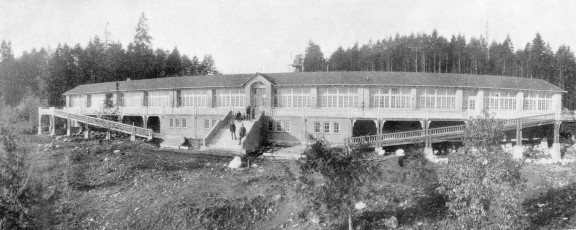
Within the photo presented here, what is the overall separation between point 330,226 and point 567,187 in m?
11.8

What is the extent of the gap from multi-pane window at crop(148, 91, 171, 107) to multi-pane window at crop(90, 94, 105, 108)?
24.3 ft

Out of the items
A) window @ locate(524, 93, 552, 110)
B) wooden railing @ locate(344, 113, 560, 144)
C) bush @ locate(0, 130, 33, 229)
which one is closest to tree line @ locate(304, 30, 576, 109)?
window @ locate(524, 93, 552, 110)

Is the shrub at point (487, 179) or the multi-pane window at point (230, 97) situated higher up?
the multi-pane window at point (230, 97)

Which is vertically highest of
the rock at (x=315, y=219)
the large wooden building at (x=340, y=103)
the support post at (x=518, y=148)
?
the large wooden building at (x=340, y=103)

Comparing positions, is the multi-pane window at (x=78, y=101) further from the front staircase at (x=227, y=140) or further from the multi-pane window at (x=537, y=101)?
the multi-pane window at (x=537, y=101)

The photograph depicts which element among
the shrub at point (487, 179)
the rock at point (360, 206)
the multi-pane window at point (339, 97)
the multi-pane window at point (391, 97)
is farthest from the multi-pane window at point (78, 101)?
the shrub at point (487, 179)

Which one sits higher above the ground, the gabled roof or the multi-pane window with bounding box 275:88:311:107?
the gabled roof

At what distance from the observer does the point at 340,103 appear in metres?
33.0

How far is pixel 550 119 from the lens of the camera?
2823 centimetres

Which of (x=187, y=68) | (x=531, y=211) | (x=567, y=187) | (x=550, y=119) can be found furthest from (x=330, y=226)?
(x=187, y=68)

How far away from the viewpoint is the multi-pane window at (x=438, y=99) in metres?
32.3

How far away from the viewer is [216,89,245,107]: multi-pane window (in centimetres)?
3572

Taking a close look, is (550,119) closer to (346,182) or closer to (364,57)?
(346,182)

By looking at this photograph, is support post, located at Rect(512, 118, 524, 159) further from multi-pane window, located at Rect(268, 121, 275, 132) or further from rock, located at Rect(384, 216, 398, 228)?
multi-pane window, located at Rect(268, 121, 275, 132)
